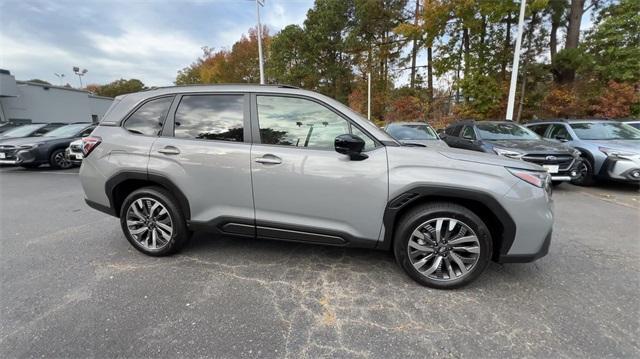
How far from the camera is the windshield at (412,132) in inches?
304

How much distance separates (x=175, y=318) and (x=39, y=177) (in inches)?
350

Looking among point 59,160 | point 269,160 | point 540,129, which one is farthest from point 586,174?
point 59,160

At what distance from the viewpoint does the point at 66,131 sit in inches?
381

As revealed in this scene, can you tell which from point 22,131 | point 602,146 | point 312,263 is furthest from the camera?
point 22,131

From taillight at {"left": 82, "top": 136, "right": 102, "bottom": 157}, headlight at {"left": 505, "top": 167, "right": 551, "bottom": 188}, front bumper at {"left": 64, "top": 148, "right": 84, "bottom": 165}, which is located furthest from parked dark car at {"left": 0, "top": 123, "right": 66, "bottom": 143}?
headlight at {"left": 505, "top": 167, "right": 551, "bottom": 188}

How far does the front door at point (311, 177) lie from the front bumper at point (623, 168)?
6.56 meters

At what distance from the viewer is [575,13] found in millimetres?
15422

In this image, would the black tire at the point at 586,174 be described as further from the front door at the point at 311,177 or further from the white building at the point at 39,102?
the white building at the point at 39,102

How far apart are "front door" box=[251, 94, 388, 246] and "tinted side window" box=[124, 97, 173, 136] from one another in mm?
1016

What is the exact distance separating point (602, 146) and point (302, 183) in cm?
740

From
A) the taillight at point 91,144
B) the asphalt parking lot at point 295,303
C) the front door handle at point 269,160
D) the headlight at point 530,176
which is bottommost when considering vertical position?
the asphalt parking lot at point 295,303

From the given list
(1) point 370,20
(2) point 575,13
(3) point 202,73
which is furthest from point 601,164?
(3) point 202,73

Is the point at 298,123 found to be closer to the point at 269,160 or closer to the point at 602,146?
the point at 269,160

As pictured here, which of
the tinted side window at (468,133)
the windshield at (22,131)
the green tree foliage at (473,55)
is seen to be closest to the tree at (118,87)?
the green tree foliage at (473,55)
